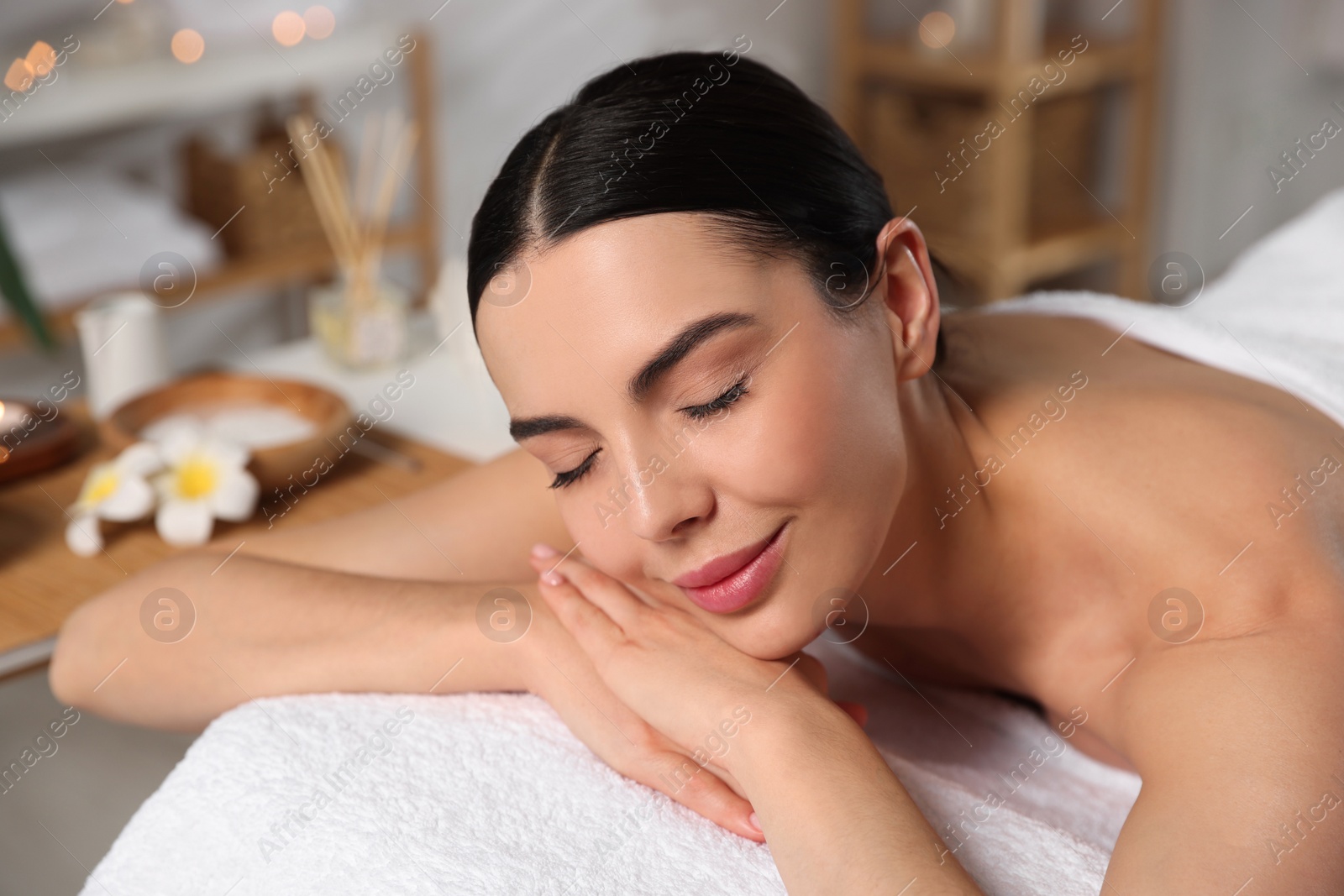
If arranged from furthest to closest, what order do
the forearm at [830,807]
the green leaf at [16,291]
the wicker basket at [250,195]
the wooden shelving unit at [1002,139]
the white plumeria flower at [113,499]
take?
1. the wooden shelving unit at [1002,139]
2. the wicker basket at [250,195]
3. the green leaf at [16,291]
4. the white plumeria flower at [113,499]
5. the forearm at [830,807]

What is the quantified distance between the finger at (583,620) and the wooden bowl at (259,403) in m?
0.50

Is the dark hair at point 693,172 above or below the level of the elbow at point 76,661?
above

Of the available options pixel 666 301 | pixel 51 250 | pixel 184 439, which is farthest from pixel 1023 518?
pixel 51 250

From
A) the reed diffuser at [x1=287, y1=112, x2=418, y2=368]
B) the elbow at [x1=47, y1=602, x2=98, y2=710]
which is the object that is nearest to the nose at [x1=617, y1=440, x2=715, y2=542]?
the elbow at [x1=47, y1=602, x2=98, y2=710]

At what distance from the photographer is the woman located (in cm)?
80

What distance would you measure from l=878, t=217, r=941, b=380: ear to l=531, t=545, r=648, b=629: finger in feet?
0.88

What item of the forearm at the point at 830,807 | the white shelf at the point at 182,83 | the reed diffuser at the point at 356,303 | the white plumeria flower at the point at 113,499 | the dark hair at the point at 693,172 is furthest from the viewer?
the white shelf at the point at 182,83

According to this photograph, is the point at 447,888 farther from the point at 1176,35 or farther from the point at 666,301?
the point at 1176,35

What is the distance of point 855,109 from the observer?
3525 mm

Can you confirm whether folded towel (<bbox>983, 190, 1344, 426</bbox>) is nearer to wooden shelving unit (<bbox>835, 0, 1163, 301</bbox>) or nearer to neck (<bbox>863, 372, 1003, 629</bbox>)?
neck (<bbox>863, 372, 1003, 629</bbox>)

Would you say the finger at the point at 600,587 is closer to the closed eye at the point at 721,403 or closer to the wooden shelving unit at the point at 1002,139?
the closed eye at the point at 721,403

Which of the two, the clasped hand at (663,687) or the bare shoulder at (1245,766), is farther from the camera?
the clasped hand at (663,687)

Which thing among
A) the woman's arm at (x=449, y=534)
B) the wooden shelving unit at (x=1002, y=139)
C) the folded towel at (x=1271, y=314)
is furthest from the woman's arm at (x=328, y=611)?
the wooden shelving unit at (x=1002, y=139)

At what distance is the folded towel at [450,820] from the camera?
770 mm
